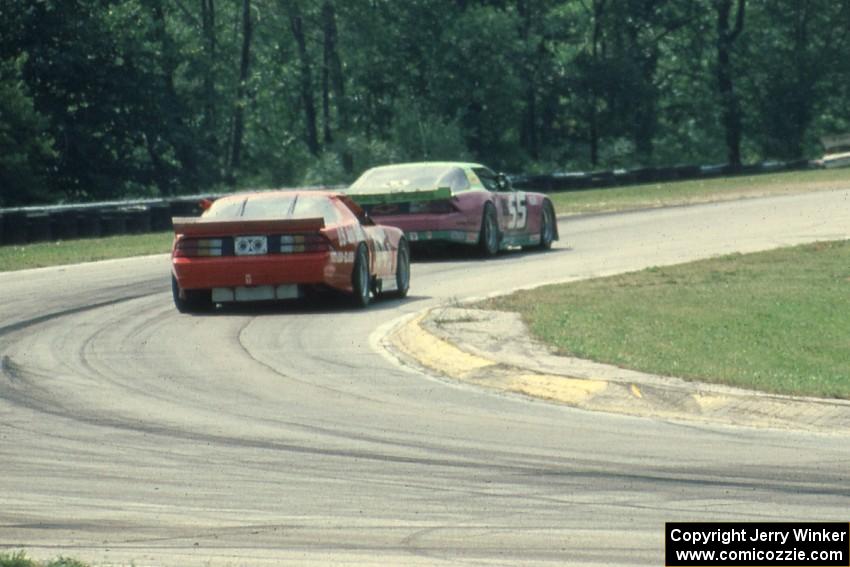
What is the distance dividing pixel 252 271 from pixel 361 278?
119 cm

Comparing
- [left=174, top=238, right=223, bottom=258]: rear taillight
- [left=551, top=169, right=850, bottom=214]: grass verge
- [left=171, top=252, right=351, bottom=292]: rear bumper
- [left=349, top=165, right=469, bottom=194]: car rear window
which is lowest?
[left=551, top=169, right=850, bottom=214]: grass verge

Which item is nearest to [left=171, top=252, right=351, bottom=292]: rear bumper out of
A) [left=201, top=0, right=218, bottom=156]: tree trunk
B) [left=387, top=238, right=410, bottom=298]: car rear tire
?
[left=387, top=238, right=410, bottom=298]: car rear tire

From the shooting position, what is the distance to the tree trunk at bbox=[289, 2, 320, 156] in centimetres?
6762

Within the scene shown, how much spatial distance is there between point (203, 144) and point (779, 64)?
33209mm

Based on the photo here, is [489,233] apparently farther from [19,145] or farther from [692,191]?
[19,145]

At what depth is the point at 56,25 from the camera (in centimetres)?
4997

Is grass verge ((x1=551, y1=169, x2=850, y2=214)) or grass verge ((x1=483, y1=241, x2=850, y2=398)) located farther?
grass verge ((x1=551, y1=169, x2=850, y2=214))

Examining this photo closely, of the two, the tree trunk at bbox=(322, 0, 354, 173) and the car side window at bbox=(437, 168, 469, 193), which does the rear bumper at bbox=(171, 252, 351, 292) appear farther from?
the tree trunk at bbox=(322, 0, 354, 173)

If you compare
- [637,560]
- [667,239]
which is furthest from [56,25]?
[637,560]

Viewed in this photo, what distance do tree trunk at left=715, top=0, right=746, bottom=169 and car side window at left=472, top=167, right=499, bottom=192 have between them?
54.9m

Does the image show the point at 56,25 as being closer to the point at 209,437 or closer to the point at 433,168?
the point at 433,168

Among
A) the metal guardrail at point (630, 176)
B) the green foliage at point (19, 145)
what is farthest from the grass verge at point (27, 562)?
the metal guardrail at point (630, 176)

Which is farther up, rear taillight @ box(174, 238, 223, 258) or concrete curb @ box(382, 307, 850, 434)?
rear taillight @ box(174, 238, 223, 258)

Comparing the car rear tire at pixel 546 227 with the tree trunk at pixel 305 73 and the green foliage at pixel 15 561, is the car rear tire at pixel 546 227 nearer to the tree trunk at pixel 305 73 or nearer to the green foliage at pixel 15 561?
the green foliage at pixel 15 561
